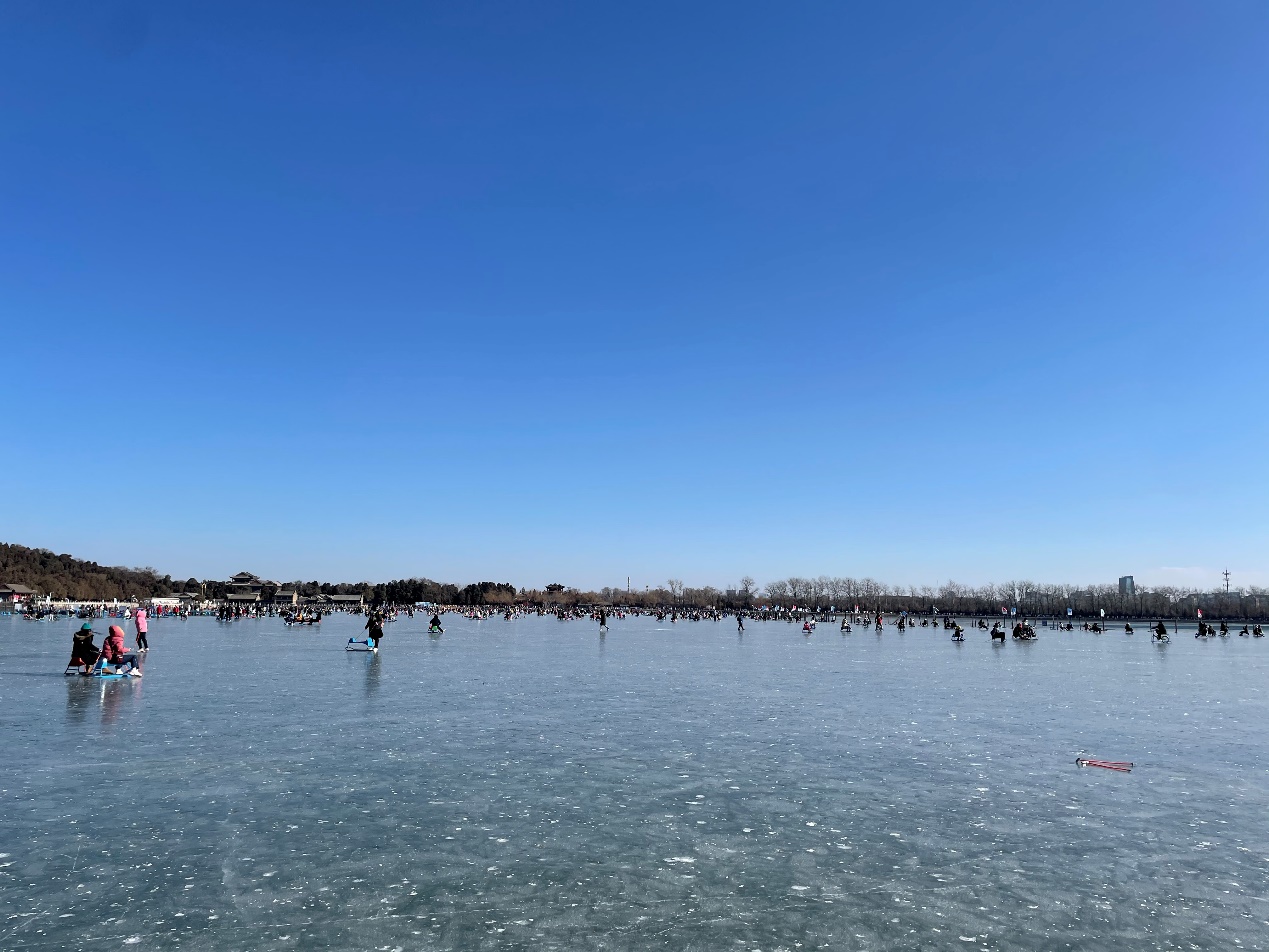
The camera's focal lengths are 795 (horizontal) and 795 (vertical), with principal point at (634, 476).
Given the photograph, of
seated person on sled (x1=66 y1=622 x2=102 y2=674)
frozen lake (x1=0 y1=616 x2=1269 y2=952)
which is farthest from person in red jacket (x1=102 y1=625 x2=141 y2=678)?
frozen lake (x1=0 y1=616 x2=1269 y2=952)

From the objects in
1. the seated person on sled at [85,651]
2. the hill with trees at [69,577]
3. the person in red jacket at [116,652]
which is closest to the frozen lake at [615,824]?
the person in red jacket at [116,652]

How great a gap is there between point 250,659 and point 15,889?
26724 millimetres

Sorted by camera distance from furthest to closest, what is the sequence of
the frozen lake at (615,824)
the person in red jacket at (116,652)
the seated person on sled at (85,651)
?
the seated person on sled at (85,651) < the person in red jacket at (116,652) < the frozen lake at (615,824)

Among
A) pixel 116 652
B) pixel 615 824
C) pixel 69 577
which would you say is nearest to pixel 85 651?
pixel 116 652

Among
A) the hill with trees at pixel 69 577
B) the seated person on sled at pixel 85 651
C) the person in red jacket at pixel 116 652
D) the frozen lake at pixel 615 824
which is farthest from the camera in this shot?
the hill with trees at pixel 69 577

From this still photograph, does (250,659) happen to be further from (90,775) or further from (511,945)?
(511,945)

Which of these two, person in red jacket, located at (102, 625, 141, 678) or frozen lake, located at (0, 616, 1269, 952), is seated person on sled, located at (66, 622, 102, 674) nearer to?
person in red jacket, located at (102, 625, 141, 678)

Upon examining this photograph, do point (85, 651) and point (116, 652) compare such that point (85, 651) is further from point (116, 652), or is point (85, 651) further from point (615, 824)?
point (615, 824)

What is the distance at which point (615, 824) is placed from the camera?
937 cm

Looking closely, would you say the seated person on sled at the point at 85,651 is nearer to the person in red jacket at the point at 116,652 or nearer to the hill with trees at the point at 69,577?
the person in red jacket at the point at 116,652

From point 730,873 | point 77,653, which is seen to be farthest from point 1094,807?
point 77,653

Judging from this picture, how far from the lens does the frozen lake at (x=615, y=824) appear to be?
6590 millimetres

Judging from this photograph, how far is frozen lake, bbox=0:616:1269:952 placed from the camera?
6.59 m

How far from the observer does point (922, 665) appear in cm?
3547
